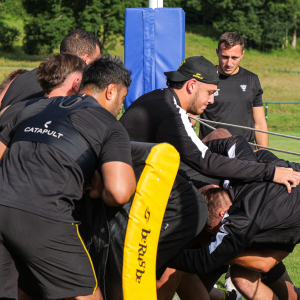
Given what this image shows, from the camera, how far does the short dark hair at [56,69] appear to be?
2.92 metres

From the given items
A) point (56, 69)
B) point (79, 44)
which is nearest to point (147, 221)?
point (56, 69)

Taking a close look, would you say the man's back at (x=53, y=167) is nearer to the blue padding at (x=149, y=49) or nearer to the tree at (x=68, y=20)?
the blue padding at (x=149, y=49)

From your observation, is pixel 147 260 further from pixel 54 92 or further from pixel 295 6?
pixel 295 6

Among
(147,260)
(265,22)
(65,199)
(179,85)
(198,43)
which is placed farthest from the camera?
(265,22)

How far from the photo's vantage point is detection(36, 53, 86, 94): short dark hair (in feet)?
9.57

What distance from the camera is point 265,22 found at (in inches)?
2213

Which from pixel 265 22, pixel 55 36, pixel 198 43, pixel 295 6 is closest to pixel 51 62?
pixel 55 36

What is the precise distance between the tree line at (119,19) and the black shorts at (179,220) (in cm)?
3622

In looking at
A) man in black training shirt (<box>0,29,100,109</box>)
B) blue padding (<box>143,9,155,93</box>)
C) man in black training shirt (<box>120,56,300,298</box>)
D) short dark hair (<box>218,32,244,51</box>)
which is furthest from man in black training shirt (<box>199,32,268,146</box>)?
man in black training shirt (<box>120,56,300,298</box>)

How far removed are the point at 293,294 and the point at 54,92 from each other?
265 cm

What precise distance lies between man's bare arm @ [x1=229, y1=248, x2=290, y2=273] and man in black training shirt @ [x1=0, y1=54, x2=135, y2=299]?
1.13 m

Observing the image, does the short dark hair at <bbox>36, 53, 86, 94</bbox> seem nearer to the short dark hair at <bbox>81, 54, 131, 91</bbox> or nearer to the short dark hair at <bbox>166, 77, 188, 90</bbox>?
the short dark hair at <bbox>81, 54, 131, 91</bbox>

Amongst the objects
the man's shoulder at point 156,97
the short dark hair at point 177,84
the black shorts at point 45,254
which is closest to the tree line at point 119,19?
the short dark hair at point 177,84

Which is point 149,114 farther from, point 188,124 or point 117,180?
point 117,180
